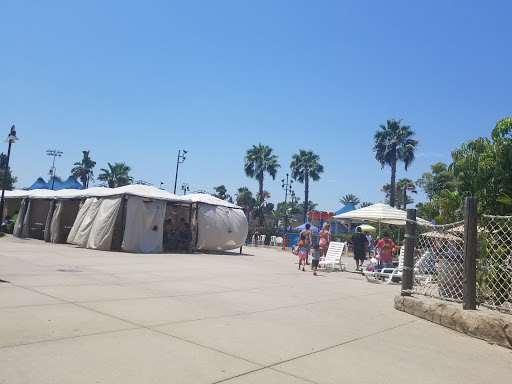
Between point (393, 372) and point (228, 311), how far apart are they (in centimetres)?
280

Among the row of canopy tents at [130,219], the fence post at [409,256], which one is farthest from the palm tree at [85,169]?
the fence post at [409,256]

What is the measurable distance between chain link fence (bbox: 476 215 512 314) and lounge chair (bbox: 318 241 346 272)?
769 centimetres

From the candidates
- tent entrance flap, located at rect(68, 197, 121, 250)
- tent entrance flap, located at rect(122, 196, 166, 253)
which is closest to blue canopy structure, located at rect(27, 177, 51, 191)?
tent entrance flap, located at rect(68, 197, 121, 250)

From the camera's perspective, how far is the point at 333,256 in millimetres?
14742

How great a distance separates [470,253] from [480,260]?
2.12ft

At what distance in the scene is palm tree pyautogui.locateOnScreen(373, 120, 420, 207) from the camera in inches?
1783

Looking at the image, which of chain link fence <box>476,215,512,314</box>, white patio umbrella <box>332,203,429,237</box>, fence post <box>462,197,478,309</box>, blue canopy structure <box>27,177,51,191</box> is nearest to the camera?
fence post <box>462,197,478,309</box>

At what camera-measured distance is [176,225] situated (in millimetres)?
21656

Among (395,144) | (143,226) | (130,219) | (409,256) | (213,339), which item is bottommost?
(213,339)

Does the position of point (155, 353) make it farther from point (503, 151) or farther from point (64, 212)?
point (64, 212)

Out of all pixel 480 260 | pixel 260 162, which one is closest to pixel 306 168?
pixel 260 162

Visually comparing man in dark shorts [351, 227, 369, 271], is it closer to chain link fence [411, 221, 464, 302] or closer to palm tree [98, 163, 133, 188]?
chain link fence [411, 221, 464, 302]

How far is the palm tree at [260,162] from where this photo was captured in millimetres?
51812

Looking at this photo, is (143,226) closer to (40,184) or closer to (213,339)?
(213,339)
